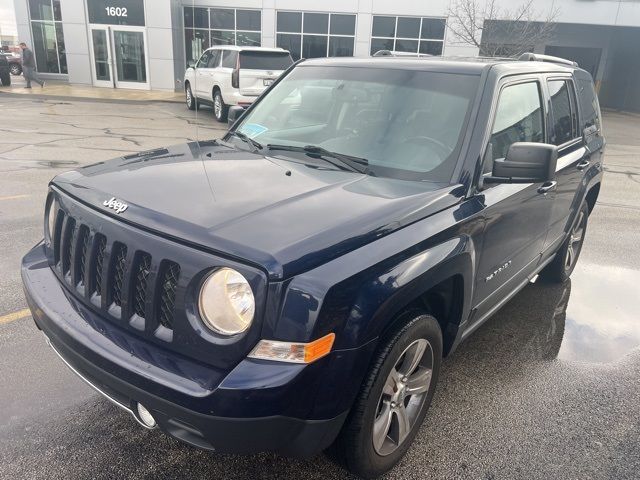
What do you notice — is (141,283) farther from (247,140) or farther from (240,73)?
(240,73)

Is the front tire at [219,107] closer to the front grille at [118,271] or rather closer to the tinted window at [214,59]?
the tinted window at [214,59]

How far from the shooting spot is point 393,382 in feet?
8.01

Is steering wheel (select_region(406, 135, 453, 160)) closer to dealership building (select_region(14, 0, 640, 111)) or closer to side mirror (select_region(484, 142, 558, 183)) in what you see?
side mirror (select_region(484, 142, 558, 183))

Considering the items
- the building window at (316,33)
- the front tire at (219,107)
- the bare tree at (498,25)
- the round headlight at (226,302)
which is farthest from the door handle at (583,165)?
the building window at (316,33)

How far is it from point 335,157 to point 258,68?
1284 centimetres

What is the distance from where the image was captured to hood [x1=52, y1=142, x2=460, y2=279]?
78.7 inches

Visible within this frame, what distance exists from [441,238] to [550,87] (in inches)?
82.3

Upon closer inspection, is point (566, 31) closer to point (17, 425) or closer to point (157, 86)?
point (157, 86)

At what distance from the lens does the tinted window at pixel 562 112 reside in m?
3.92

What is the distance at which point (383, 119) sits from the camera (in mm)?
3152

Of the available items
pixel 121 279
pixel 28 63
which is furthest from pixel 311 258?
pixel 28 63

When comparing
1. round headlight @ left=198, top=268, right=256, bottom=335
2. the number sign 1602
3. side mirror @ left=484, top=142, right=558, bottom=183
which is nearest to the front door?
the number sign 1602

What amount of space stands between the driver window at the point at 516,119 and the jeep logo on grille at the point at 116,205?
186 centimetres

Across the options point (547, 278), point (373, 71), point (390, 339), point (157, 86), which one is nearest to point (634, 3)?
point (157, 86)
